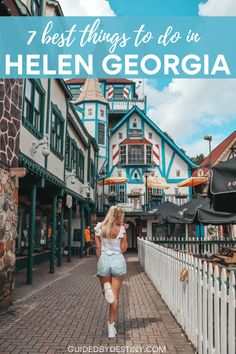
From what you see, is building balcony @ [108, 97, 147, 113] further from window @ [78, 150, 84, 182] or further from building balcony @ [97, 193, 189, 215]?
window @ [78, 150, 84, 182]

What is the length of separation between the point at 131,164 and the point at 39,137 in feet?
64.4

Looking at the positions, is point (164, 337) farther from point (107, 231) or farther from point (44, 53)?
point (44, 53)

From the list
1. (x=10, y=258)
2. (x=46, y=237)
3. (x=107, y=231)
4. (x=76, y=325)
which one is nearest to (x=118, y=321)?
(x=76, y=325)

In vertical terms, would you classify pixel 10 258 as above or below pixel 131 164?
below

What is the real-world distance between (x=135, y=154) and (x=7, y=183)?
23877mm

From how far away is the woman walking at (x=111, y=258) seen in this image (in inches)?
194

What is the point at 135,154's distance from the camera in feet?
99.2

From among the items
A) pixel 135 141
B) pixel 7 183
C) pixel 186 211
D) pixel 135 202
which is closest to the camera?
pixel 7 183

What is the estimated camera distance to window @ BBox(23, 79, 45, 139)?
9.63m

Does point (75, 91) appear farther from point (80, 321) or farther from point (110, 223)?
point (110, 223)

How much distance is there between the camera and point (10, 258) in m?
6.86

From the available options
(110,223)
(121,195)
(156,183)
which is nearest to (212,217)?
(110,223)

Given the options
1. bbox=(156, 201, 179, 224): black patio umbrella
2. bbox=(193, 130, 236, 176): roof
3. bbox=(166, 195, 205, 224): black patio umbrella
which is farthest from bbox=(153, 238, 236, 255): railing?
bbox=(193, 130, 236, 176): roof

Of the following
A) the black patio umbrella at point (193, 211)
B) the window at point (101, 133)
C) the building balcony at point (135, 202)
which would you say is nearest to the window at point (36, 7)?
the black patio umbrella at point (193, 211)
